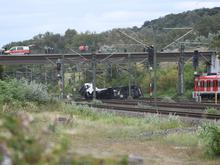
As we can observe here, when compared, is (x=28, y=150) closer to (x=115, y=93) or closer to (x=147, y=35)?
(x=115, y=93)

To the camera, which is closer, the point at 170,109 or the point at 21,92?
the point at 21,92

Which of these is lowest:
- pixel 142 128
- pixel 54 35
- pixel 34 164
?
pixel 142 128

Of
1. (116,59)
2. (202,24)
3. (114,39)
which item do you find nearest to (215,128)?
(116,59)

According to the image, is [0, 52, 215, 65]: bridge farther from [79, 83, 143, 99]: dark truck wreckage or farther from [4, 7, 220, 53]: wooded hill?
[79, 83, 143, 99]: dark truck wreckage

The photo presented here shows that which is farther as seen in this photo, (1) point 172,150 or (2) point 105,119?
(2) point 105,119

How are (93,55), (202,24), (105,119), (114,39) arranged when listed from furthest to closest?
(114,39) → (202,24) → (93,55) → (105,119)

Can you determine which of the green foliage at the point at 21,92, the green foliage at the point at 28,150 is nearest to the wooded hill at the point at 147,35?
the green foliage at the point at 21,92

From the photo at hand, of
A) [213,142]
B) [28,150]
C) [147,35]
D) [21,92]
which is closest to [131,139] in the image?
[213,142]

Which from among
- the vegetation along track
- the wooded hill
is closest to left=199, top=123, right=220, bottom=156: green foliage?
the vegetation along track

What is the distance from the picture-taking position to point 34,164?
5.12 meters

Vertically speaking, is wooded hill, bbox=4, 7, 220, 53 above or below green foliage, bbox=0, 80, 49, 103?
above

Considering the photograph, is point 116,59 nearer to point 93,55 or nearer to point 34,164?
point 93,55

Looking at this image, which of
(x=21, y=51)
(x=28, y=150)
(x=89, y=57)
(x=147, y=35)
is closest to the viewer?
(x=28, y=150)

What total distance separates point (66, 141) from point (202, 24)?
451 feet
